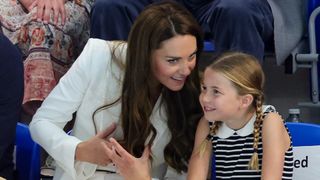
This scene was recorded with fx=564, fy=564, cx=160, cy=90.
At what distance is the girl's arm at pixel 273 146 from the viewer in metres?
1.37

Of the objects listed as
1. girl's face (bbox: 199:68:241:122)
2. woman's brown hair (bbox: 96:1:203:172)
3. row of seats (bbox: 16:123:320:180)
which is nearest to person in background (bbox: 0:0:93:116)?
row of seats (bbox: 16:123:320:180)

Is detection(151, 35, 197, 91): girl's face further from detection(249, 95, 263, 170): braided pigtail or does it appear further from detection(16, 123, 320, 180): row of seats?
detection(16, 123, 320, 180): row of seats

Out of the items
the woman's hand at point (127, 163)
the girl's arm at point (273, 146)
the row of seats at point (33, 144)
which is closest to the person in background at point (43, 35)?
the row of seats at point (33, 144)

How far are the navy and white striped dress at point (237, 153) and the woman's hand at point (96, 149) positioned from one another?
283 mm

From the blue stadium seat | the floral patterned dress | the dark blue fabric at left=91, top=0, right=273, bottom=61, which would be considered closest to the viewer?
the blue stadium seat

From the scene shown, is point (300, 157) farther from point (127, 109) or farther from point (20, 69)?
point (20, 69)

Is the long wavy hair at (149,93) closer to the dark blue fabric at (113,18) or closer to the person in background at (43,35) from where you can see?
the dark blue fabric at (113,18)

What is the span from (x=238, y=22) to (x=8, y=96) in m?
0.72

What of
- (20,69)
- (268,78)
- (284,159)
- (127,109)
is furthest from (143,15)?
(268,78)

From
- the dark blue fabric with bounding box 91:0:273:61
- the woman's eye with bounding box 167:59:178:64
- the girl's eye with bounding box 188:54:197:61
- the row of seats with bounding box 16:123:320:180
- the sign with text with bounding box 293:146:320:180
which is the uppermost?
the woman's eye with bounding box 167:59:178:64

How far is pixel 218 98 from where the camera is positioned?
55.7 inches

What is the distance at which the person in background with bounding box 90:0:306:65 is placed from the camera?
1.74m

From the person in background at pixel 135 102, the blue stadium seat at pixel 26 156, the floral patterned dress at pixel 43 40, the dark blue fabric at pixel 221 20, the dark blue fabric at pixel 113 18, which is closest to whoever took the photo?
the person in background at pixel 135 102

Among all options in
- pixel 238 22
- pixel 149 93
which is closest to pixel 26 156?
pixel 149 93
